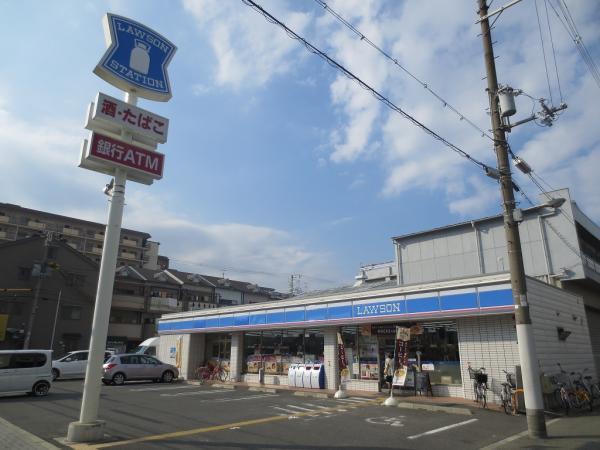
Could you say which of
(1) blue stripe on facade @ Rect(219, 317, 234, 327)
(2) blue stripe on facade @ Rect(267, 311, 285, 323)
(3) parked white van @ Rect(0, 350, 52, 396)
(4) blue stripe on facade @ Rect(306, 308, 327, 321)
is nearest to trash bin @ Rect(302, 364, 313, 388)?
(4) blue stripe on facade @ Rect(306, 308, 327, 321)

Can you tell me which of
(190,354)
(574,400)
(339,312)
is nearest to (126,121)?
(339,312)

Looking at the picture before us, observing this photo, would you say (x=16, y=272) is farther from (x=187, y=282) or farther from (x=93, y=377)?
(x=93, y=377)

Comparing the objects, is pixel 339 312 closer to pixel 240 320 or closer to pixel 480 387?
pixel 480 387

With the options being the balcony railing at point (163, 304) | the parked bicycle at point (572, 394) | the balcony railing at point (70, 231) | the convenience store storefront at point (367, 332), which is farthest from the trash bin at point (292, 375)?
the balcony railing at point (70, 231)

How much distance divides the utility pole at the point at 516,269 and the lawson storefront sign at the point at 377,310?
355 centimetres

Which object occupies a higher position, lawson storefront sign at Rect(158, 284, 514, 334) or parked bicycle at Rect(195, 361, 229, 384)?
lawson storefront sign at Rect(158, 284, 514, 334)

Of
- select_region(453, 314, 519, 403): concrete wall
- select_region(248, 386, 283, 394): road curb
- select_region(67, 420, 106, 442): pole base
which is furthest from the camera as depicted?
select_region(248, 386, 283, 394): road curb

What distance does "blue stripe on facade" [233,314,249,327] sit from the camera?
21.9 meters

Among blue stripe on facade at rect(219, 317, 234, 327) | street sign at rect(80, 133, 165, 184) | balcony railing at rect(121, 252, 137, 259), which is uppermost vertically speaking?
balcony railing at rect(121, 252, 137, 259)

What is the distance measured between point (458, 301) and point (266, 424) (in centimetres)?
752

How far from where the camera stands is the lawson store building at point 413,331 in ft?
45.0

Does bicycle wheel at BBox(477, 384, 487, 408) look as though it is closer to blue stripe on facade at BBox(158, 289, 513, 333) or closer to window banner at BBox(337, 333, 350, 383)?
blue stripe on facade at BBox(158, 289, 513, 333)

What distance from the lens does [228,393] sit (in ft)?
58.2

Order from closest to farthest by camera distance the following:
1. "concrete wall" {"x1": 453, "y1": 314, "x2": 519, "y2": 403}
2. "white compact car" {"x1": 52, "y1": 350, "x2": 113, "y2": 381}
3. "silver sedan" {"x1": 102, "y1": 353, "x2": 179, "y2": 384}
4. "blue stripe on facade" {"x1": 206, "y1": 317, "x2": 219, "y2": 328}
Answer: "concrete wall" {"x1": 453, "y1": 314, "x2": 519, "y2": 403}, "silver sedan" {"x1": 102, "y1": 353, "x2": 179, "y2": 384}, "blue stripe on facade" {"x1": 206, "y1": 317, "x2": 219, "y2": 328}, "white compact car" {"x1": 52, "y1": 350, "x2": 113, "y2": 381}
